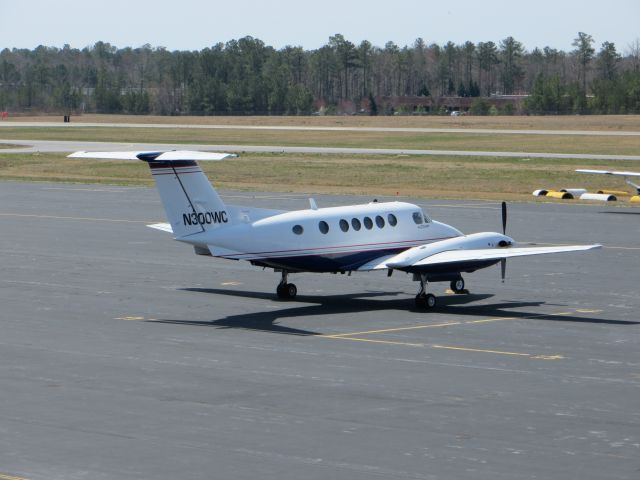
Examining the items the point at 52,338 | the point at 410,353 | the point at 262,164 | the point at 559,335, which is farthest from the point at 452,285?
the point at 262,164

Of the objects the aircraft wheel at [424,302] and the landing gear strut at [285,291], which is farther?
the landing gear strut at [285,291]

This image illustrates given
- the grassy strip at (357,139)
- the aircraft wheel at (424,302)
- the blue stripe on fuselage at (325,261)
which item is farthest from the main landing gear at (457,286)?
the grassy strip at (357,139)

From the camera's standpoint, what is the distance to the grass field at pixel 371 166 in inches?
3004

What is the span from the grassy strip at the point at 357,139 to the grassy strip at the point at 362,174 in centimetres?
1847

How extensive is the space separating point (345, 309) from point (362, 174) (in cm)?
5238

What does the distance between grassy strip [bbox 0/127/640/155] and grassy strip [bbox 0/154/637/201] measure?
60.6 feet

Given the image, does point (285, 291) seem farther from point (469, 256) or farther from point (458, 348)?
point (458, 348)

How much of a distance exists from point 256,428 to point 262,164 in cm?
7345

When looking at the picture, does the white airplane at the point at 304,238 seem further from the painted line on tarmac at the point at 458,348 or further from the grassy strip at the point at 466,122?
the grassy strip at the point at 466,122

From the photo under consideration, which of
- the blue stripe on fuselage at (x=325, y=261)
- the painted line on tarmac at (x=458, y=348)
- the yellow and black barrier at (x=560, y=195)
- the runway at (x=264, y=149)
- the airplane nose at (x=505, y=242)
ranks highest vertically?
the runway at (x=264, y=149)

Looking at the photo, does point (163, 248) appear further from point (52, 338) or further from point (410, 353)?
point (410, 353)

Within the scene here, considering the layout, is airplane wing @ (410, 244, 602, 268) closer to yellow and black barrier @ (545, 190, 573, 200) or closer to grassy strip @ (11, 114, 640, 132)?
yellow and black barrier @ (545, 190, 573, 200)

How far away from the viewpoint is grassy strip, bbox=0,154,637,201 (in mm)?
74875

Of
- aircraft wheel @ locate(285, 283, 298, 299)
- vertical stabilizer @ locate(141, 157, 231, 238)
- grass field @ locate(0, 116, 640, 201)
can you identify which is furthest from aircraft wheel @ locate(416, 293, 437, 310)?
grass field @ locate(0, 116, 640, 201)
